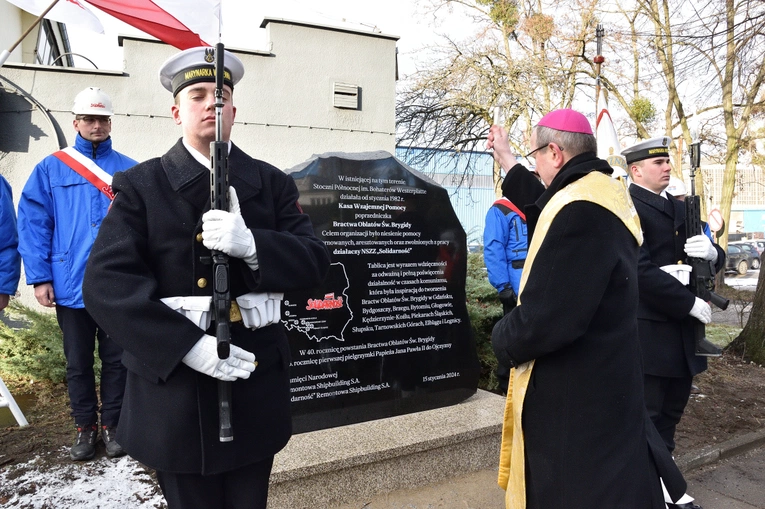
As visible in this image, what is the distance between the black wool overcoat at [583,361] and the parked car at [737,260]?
2930 centimetres

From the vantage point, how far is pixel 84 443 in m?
3.74

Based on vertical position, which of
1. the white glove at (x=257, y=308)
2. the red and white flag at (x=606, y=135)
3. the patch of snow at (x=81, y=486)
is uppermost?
the red and white flag at (x=606, y=135)

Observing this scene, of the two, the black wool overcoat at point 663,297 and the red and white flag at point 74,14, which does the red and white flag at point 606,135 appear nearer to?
the black wool overcoat at point 663,297

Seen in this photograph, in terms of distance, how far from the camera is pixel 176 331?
175 cm

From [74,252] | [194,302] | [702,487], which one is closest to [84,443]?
[74,252]

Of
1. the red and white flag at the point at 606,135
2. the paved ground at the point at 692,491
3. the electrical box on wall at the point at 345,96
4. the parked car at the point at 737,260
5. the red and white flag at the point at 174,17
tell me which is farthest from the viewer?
the parked car at the point at 737,260

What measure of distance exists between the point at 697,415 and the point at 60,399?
5605 mm

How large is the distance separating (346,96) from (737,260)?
25.3 metres

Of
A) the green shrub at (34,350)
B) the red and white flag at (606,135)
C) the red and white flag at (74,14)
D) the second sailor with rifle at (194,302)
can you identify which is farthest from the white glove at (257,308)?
the red and white flag at (74,14)

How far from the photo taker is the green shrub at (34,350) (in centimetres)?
525

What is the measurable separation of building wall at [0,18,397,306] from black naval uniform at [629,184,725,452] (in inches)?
251

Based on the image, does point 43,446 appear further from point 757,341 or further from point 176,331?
point 757,341

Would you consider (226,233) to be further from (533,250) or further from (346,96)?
(346,96)

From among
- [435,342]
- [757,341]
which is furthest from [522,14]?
[435,342]
